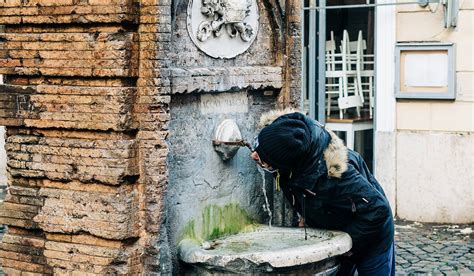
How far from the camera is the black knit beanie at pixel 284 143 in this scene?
20.3 feet

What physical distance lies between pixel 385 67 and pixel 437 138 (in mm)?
1052

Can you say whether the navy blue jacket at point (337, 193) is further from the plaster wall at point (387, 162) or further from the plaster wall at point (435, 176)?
the plaster wall at point (387, 162)

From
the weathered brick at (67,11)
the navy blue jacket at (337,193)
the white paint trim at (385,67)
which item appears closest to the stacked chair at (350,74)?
the white paint trim at (385,67)

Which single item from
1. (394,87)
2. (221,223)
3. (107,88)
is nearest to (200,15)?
(107,88)

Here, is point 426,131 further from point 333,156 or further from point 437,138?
point 333,156

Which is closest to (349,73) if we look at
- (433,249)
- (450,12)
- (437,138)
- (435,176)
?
(437,138)

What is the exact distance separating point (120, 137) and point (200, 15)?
Answer: 1047 mm

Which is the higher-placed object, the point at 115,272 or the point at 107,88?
the point at 107,88

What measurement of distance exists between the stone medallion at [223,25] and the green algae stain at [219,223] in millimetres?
1042

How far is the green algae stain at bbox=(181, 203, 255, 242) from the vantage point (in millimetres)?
6602

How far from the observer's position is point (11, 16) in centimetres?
646

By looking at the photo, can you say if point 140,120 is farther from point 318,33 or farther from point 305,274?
point 318,33

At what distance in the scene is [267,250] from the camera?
20.4 feet

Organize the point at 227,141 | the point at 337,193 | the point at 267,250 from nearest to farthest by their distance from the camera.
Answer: the point at 267,250
the point at 337,193
the point at 227,141
